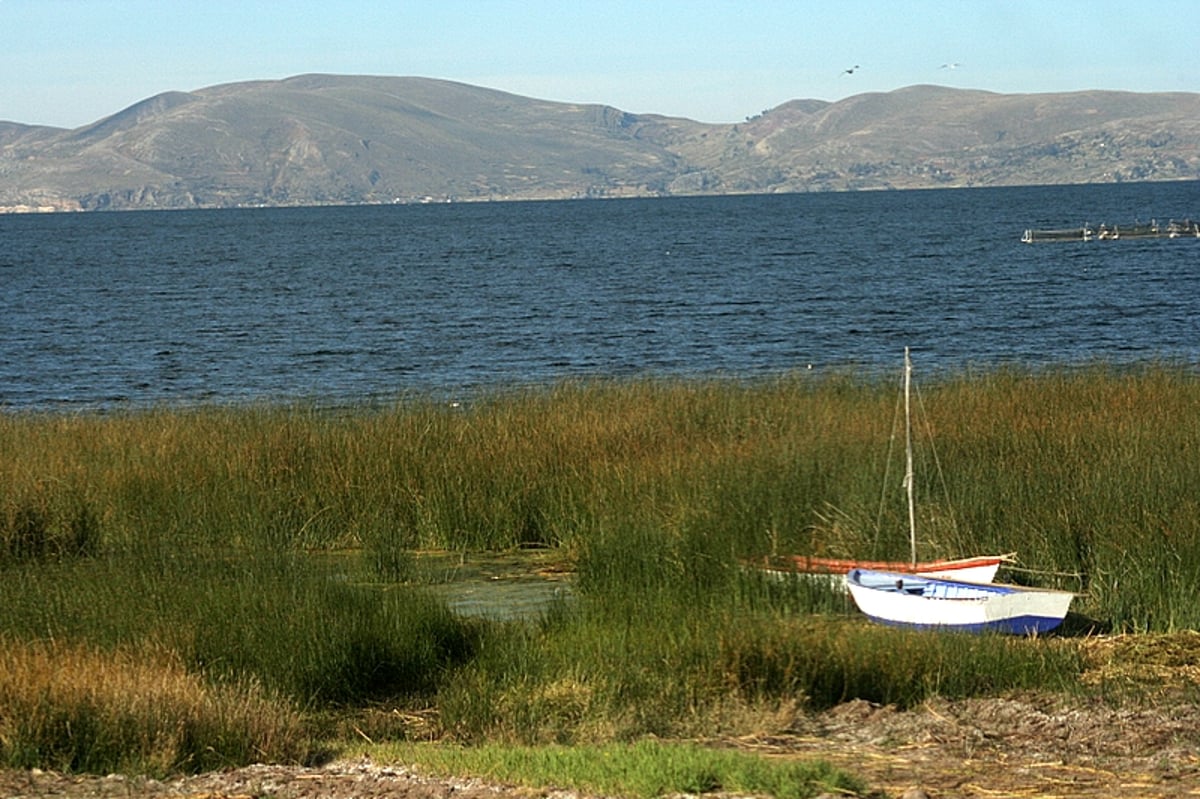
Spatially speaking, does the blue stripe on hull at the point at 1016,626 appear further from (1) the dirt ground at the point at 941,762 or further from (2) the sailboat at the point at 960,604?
(1) the dirt ground at the point at 941,762

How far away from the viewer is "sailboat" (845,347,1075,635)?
11.9 m

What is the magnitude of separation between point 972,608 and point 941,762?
325 cm

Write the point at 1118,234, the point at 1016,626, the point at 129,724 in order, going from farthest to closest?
the point at 1118,234, the point at 1016,626, the point at 129,724

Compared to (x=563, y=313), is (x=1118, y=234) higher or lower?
higher

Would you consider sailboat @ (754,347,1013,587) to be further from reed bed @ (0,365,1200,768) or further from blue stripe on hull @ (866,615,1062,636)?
blue stripe on hull @ (866,615,1062,636)

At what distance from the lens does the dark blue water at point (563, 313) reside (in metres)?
40.7

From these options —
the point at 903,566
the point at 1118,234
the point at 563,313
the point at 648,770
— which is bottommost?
the point at 563,313

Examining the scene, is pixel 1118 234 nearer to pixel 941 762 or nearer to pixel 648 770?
pixel 941 762

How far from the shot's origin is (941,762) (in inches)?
347

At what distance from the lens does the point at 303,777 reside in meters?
8.71

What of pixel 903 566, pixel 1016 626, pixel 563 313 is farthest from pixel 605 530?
pixel 563 313

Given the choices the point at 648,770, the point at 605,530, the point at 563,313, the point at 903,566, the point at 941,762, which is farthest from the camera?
the point at 563,313

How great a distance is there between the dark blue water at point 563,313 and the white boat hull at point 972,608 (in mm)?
14469

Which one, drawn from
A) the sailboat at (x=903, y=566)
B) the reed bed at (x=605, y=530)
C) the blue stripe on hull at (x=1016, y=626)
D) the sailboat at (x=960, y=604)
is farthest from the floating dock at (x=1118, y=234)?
the blue stripe on hull at (x=1016, y=626)
